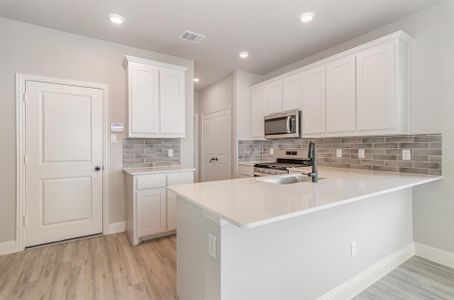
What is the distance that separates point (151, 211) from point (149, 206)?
0.07 m

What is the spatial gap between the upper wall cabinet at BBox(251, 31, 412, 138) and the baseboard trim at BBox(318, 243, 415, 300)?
1308mm

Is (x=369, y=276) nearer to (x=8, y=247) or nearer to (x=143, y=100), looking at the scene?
(x=143, y=100)

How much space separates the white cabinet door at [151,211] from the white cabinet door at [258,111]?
2.16 m

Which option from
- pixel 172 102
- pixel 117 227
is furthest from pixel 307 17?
pixel 117 227

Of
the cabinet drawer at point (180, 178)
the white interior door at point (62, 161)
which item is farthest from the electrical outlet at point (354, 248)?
the white interior door at point (62, 161)

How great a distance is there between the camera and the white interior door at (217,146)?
479cm

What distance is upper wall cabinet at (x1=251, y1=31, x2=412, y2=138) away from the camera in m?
2.36

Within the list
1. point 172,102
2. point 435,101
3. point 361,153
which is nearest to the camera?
point 435,101

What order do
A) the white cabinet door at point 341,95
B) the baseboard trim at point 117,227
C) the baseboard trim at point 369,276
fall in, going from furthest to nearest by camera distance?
the baseboard trim at point 117,227
the white cabinet door at point 341,95
the baseboard trim at point 369,276

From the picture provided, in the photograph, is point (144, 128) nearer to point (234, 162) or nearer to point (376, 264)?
point (234, 162)

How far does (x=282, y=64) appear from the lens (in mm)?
4062

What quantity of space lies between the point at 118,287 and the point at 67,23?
9.96ft

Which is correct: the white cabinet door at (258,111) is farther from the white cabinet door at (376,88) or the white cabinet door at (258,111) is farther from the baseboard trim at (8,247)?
the baseboard trim at (8,247)

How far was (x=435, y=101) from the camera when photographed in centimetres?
231
